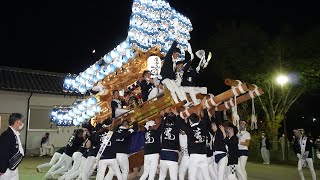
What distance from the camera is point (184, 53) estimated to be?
1365 cm

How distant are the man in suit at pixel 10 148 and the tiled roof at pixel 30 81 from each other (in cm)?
1783

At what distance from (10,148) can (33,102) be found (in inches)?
754

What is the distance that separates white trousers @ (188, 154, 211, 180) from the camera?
27.6ft

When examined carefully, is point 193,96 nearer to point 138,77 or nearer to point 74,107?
point 138,77

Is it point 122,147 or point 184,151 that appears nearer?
point 184,151

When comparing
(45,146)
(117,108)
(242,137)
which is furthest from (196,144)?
(45,146)

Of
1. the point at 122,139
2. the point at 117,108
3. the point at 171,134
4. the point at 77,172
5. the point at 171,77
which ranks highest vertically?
the point at 171,77

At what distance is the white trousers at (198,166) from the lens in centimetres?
842

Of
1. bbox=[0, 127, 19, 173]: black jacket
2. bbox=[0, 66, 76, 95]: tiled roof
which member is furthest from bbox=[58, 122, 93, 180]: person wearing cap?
bbox=[0, 66, 76, 95]: tiled roof

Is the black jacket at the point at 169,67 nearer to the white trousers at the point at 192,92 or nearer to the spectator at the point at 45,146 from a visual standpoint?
the white trousers at the point at 192,92

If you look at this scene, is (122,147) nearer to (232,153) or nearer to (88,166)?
(88,166)

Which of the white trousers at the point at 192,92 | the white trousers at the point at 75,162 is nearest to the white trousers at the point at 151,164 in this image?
the white trousers at the point at 192,92

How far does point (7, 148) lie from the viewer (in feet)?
20.2

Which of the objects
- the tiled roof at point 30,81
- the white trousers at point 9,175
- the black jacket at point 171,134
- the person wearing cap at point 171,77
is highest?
the tiled roof at point 30,81
